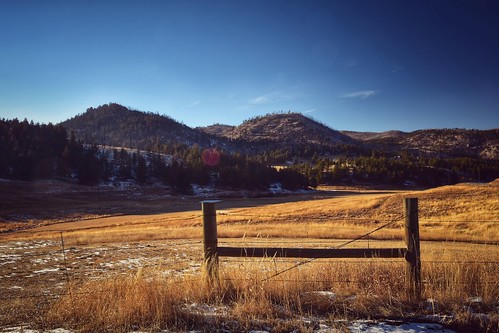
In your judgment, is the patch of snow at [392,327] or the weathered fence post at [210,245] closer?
the patch of snow at [392,327]

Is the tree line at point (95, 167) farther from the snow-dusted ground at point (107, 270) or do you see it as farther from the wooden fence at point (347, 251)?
the wooden fence at point (347, 251)

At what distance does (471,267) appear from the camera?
6746mm

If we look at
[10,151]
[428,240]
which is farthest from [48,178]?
[428,240]

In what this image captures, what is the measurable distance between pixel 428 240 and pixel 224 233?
15.3m

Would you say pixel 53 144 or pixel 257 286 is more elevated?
pixel 53 144

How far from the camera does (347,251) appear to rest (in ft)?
20.6

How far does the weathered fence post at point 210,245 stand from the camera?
20.4ft

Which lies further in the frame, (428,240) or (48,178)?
(48,178)

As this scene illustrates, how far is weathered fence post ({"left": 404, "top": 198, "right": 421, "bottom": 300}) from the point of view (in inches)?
237

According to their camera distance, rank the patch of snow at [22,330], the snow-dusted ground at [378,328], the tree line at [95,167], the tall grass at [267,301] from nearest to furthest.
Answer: the snow-dusted ground at [378,328] < the patch of snow at [22,330] < the tall grass at [267,301] < the tree line at [95,167]

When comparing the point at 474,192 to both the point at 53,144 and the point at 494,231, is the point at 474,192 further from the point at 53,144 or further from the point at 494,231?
the point at 53,144

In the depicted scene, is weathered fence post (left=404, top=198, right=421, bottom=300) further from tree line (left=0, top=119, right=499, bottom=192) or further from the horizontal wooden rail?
tree line (left=0, top=119, right=499, bottom=192)

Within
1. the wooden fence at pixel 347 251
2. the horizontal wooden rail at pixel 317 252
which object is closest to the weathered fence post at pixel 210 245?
the wooden fence at pixel 347 251

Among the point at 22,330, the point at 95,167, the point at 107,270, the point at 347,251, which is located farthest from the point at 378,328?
the point at 95,167
